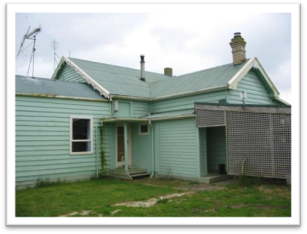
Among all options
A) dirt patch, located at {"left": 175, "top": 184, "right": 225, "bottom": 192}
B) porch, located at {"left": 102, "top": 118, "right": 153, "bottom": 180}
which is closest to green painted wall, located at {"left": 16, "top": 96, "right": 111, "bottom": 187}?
porch, located at {"left": 102, "top": 118, "right": 153, "bottom": 180}

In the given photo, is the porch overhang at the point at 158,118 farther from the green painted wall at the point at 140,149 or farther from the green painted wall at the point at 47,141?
the green painted wall at the point at 47,141

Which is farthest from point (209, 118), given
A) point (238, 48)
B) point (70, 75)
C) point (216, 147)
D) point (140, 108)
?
point (70, 75)

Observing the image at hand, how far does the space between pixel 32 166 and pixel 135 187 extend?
4038mm

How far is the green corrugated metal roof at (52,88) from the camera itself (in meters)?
11.2

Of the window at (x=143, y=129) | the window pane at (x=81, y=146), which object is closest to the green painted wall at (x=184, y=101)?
the window at (x=143, y=129)

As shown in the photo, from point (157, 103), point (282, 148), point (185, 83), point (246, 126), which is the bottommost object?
point (282, 148)

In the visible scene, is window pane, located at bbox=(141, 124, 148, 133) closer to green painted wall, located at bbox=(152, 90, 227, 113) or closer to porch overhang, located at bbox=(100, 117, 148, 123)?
porch overhang, located at bbox=(100, 117, 148, 123)

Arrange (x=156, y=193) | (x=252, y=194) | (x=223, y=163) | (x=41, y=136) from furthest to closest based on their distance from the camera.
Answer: (x=223, y=163), (x=41, y=136), (x=156, y=193), (x=252, y=194)

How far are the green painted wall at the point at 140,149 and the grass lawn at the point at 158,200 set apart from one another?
2.47 meters

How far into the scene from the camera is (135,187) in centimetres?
1016

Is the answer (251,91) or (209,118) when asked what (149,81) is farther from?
(209,118)

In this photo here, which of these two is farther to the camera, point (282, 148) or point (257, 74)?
point (257, 74)
